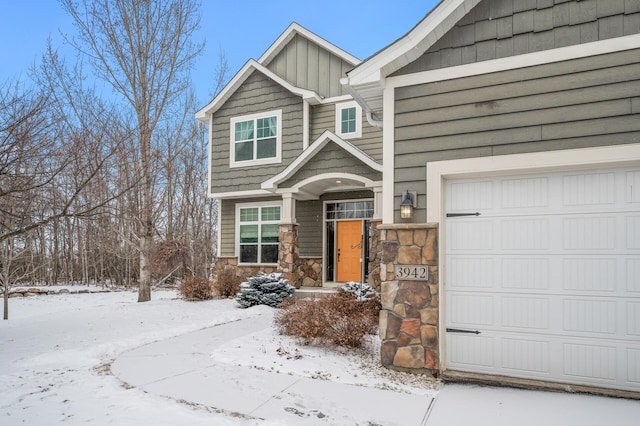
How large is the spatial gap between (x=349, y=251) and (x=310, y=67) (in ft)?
17.5

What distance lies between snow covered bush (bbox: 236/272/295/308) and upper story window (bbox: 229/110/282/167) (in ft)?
12.2

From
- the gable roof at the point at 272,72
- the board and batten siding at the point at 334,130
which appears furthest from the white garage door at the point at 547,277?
the gable roof at the point at 272,72

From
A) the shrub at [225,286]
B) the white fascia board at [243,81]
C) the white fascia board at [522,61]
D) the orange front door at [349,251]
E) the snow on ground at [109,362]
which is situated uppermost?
the white fascia board at [243,81]

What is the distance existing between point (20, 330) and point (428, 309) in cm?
705

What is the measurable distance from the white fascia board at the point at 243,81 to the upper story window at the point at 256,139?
2.40 ft

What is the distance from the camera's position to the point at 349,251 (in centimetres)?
1190

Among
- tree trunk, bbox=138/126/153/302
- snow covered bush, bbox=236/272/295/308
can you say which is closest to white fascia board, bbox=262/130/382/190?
snow covered bush, bbox=236/272/295/308

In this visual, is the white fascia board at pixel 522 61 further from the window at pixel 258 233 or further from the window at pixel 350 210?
the window at pixel 258 233

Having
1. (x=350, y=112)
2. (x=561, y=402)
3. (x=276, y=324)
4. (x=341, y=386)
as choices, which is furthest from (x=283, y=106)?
(x=561, y=402)

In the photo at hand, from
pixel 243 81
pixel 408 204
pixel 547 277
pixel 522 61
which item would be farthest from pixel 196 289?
pixel 522 61

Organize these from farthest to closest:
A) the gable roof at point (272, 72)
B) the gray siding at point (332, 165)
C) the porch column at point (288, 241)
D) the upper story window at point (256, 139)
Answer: the upper story window at point (256, 139), the gable roof at point (272, 72), the porch column at point (288, 241), the gray siding at point (332, 165)

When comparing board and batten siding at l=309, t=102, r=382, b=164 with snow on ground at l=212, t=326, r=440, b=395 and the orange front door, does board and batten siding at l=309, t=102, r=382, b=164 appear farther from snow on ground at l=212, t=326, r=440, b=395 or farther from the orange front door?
snow on ground at l=212, t=326, r=440, b=395

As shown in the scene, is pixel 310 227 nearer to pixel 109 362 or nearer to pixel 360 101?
pixel 360 101

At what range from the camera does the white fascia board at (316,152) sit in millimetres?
9906
